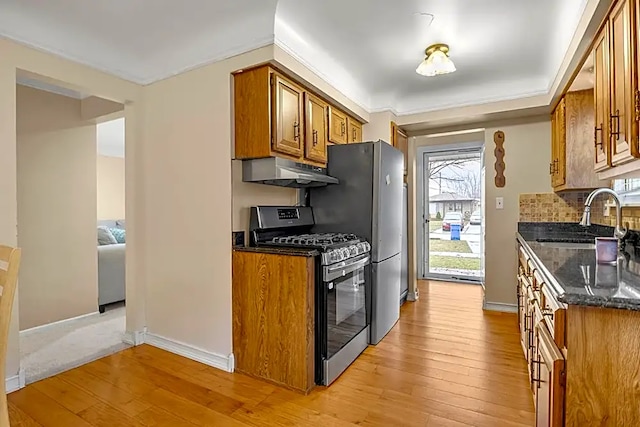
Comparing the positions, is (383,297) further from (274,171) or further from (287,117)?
(287,117)

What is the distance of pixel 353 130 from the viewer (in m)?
3.64

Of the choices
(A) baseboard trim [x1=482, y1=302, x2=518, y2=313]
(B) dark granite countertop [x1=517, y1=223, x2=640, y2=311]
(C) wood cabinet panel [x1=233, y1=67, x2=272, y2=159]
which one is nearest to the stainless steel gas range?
(C) wood cabinet panel [x1=233, y1=67, x2=272, y2=159]

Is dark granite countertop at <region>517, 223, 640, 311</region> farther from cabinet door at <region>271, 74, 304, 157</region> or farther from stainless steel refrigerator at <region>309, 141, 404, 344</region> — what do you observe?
cabinet door at <region>271, 74, 304, 157</region>

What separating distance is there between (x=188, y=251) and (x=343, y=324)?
1.31 metres

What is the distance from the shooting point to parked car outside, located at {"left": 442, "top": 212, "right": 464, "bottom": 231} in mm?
5516

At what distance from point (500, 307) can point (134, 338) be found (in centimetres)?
372

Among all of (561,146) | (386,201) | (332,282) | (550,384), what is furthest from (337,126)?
(550,384)

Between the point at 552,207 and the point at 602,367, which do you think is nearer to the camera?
the point at 602,367

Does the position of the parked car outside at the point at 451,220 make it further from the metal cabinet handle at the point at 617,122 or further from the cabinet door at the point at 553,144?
the metal cabinet handle at the point at 617,122

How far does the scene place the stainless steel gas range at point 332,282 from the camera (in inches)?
87.4

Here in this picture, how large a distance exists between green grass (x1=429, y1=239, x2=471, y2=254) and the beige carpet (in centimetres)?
449

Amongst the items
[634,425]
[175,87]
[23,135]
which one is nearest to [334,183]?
[175,87]

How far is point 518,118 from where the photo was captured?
3699mm

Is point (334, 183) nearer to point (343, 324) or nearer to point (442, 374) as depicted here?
point (343, 324)
